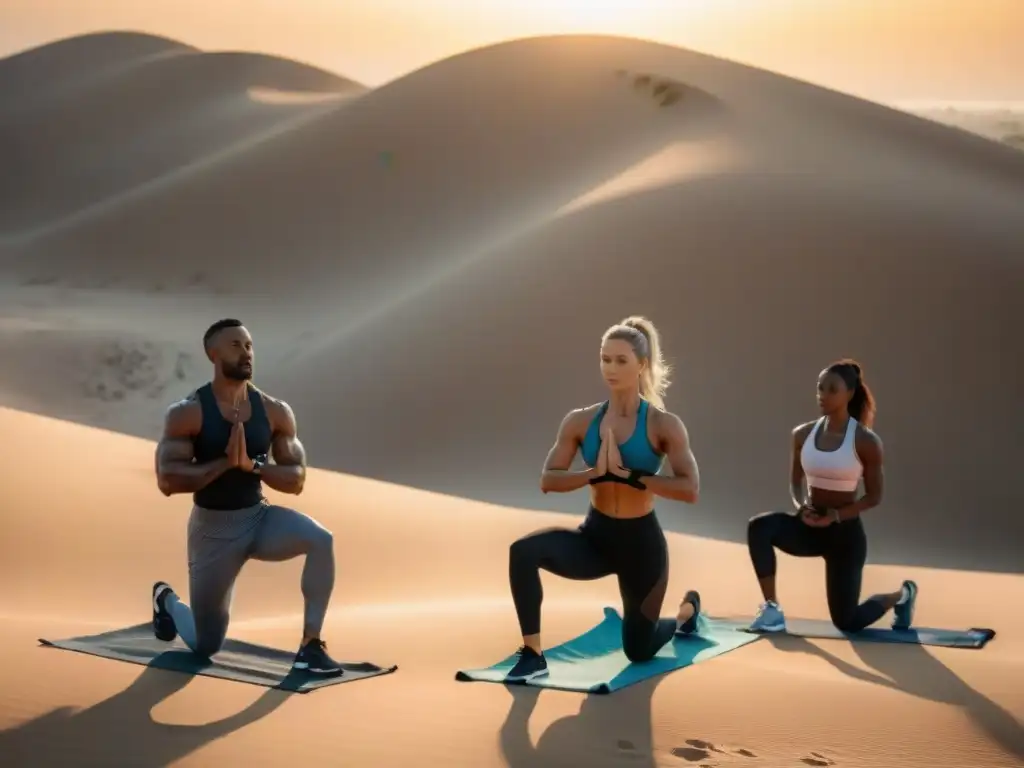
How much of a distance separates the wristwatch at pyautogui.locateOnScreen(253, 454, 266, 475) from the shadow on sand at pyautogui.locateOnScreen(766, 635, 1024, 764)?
Answer: 10.6 feet

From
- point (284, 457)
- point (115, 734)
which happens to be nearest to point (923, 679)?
point (284, 457)

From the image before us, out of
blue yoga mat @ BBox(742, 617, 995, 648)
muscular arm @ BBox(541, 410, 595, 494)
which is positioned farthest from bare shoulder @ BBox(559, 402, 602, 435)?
blue yoga mat @ BBox(742, 617, 995, 648)

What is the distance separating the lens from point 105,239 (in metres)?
52.3

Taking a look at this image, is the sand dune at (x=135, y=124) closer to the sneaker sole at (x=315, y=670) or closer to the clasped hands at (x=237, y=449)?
the clasped hands at (x=237, y=449)

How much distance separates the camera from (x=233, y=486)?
729 cm

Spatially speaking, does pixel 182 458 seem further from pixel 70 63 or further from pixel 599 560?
pixel 70 63

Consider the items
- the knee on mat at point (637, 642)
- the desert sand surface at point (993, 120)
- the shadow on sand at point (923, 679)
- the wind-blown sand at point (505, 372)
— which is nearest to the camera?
the wind-blown sand at point (505, 372)

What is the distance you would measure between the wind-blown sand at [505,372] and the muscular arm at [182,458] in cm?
94

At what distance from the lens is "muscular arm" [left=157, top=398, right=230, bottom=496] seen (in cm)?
702

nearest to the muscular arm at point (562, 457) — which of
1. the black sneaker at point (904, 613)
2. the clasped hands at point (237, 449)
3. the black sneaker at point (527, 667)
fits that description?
the black sneaker at point (527, 667)

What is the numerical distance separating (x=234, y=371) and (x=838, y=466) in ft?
12.2

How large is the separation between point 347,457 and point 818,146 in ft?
53.5

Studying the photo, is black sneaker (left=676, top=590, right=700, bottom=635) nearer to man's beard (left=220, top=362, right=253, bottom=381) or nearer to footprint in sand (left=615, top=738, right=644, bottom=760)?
footprint in sand (left=615, top=738, right=644, bottom=760)

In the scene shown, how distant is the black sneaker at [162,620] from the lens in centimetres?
776
